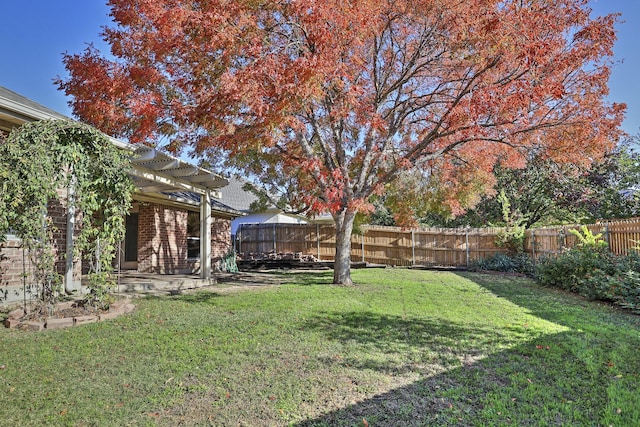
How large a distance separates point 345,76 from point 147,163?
4.48 metres

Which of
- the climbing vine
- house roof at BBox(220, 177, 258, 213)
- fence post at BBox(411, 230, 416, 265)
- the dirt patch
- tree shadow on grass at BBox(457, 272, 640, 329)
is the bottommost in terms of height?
tree shadow on grass at BBox(457, 272, 640, 329)

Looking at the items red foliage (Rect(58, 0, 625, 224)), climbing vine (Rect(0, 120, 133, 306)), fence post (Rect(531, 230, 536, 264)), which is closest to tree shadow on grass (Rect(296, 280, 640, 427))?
climbing vine (Rect(0, 120, 133, 306))

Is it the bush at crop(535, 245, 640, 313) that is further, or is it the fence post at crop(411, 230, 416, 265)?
the fence post at crop(411, 230, 416, 265)

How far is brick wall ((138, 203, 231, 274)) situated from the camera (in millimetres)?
12172

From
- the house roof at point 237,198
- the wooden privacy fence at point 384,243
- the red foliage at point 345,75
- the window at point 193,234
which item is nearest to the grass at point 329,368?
the red foliage at point 345,75

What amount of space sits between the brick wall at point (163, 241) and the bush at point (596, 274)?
10.8 meters

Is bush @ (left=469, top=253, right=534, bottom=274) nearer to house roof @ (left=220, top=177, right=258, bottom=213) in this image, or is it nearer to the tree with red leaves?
the tree with red leaves

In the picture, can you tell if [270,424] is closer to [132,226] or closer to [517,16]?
[517,16]

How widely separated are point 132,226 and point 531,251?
44.7ft

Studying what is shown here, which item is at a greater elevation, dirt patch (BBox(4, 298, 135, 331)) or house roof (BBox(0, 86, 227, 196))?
house roof (BBox(0, 86, 227, 196))

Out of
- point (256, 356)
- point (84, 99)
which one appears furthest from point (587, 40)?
point (84, 99)

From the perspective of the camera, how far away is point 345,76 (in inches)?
322

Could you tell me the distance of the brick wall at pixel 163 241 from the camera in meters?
12.2

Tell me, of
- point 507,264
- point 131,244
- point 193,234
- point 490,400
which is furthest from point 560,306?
point 131,244
